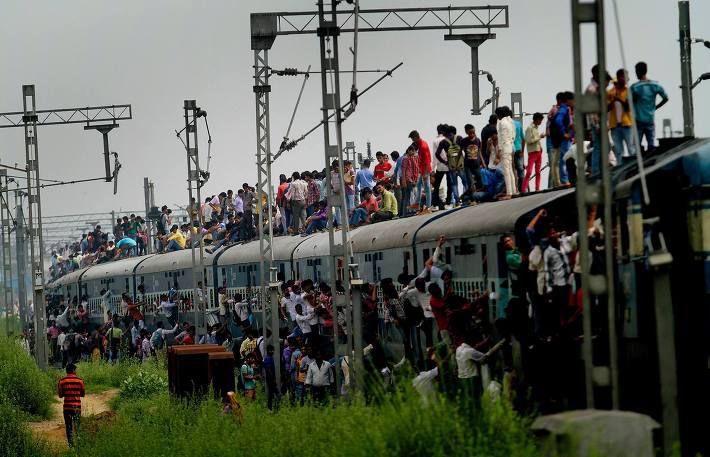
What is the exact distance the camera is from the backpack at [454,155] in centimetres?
2686

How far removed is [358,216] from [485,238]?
13.7m

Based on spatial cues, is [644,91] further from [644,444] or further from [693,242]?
[644,444]

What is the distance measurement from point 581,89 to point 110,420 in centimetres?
1697

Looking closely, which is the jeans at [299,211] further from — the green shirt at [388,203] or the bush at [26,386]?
the bush at [26,386]

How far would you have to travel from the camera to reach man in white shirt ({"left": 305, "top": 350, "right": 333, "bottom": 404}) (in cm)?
2727

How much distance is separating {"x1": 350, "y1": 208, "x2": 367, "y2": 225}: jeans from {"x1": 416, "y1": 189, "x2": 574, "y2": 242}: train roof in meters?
8.93

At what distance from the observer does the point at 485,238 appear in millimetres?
20625

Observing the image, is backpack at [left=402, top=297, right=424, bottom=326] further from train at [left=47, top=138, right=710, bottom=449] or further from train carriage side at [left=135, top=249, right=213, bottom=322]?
train carriage side at [left=135, top=249, right=213, bottom=322]

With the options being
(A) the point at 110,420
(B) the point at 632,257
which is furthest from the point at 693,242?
(A) the point at 110,420

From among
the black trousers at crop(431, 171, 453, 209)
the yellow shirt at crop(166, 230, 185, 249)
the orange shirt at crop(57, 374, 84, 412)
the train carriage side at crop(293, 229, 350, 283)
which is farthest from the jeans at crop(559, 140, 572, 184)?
the yellow shirt at crop(166, 230, 185, 249)

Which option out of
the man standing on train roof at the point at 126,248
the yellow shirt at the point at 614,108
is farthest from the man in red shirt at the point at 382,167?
the man standing on train roof at the point at 126,248

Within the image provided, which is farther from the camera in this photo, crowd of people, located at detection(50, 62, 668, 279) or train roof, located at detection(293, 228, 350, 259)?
train roof, located at detection(293, 228, 350, 259)

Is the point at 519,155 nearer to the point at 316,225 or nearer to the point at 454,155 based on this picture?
the point at 454,155

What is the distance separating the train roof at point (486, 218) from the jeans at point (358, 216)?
893 cm
